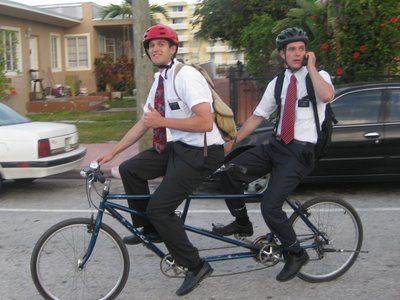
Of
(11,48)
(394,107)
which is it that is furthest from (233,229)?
(11,48)

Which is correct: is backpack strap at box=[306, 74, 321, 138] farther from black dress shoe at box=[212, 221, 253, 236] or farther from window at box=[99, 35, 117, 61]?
window at box=[99, 35, 117, 61]

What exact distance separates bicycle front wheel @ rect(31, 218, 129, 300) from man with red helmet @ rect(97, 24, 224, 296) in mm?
225

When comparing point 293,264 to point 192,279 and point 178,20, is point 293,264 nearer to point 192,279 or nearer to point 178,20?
point 192,279

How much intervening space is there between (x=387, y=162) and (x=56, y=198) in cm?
449

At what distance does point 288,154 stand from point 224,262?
4.16 ft

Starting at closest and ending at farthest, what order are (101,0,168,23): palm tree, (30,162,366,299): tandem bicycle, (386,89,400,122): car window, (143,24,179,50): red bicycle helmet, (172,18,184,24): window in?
(143,24,179,50): red bicycle helmet
(30,162,366,299): tandem bicycle
(386,89,400,122): car window
(101,0,168,23): palm tree
(172,18,184,24): window

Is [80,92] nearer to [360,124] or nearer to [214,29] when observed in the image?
[214,29]

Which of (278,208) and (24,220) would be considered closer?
(278,208)

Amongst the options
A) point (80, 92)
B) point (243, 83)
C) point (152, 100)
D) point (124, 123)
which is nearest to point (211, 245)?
point (152, 100)

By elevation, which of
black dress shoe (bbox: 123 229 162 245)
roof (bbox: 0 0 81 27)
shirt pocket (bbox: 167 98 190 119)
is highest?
roof (bbox: 0 0 81 27)

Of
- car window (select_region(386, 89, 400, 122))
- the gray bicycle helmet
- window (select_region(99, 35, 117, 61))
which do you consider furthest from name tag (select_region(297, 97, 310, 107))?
window (select_region(99, 35, 117, 61))

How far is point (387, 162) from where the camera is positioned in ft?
22.8

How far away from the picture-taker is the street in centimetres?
409

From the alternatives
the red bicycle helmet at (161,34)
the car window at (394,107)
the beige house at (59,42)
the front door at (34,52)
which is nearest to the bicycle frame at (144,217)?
the red bicycle helmet at (161,34)
